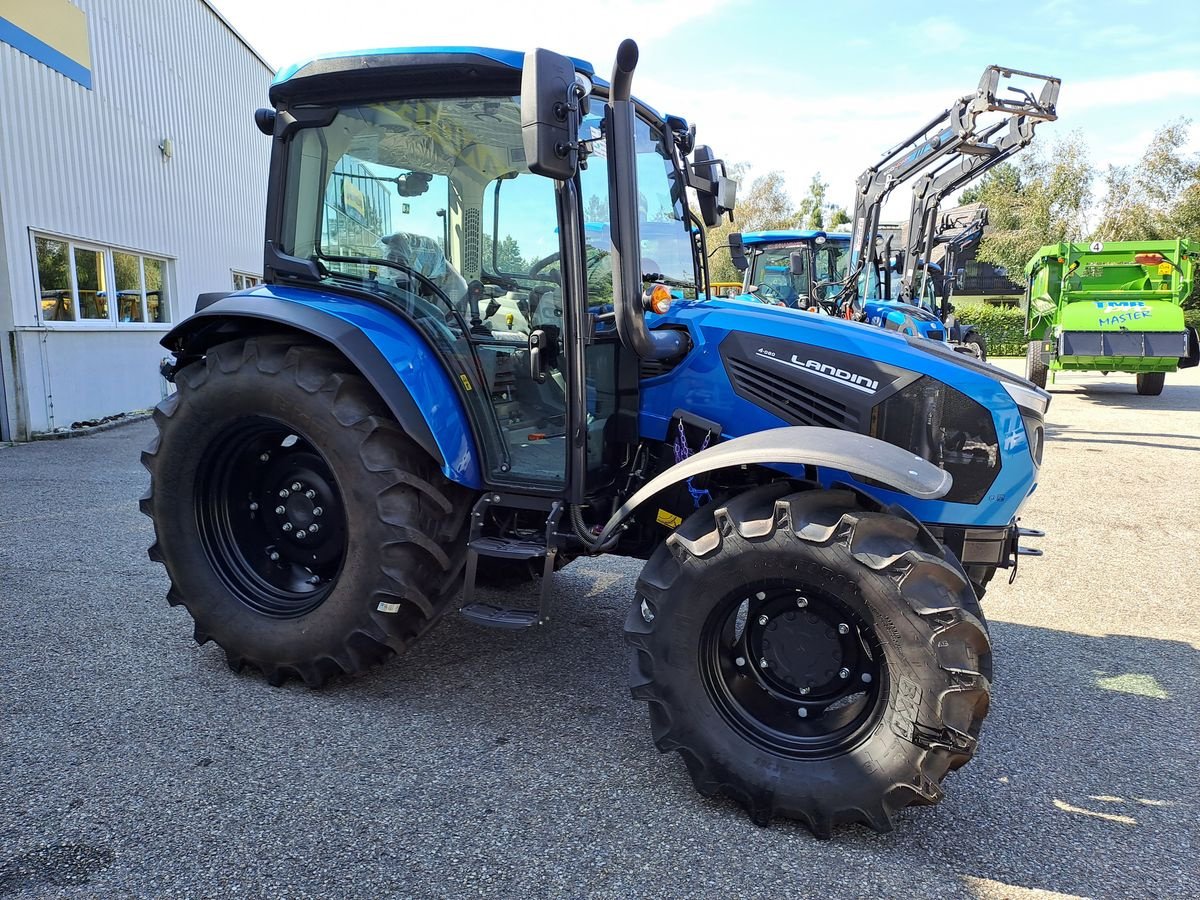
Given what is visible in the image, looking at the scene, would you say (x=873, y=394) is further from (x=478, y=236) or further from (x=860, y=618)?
(x=478, y=236)

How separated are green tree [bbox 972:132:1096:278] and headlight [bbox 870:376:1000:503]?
30.9 m

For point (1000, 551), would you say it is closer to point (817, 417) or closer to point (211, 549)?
point (817, 417)

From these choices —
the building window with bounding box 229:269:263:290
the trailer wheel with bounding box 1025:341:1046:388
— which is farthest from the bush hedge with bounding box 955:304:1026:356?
the building window with bounding box 229:269:263:290

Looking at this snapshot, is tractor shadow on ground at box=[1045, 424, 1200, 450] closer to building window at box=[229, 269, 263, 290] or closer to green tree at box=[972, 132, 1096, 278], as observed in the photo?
building window at box=[229, 269, 263, 290]

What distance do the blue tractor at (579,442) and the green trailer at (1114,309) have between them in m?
10.9

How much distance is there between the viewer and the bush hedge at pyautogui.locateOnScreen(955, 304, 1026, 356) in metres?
26.1

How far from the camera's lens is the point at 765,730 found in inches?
99.4

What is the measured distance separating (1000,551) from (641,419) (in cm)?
134

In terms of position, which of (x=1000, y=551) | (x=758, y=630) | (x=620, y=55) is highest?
(x=620, y=55)

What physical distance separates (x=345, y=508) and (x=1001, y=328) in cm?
2747

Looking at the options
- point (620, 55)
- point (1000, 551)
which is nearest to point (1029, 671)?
point (1000, 551)

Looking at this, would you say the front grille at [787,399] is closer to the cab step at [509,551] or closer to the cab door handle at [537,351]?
the cab door handle at [537,351]

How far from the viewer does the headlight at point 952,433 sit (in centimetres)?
266

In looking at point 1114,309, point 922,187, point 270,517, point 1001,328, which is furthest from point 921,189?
point 1001,328
